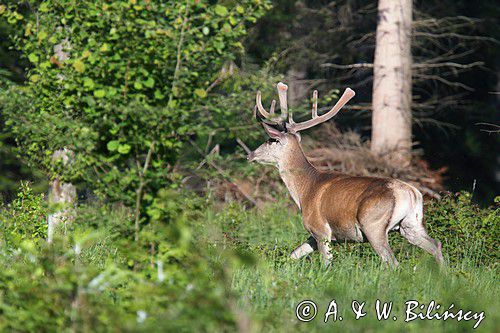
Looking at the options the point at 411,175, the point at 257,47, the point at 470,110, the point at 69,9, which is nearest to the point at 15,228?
the point at 69,9

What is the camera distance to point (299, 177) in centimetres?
977

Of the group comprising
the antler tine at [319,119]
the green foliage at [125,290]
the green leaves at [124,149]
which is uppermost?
the green leaves at [124,149]

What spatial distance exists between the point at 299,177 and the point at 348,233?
4.15ft

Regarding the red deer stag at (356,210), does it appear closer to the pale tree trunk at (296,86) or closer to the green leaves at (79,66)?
the green leaves at (79,66)

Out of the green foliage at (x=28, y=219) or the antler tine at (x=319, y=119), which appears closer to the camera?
the green foliage at (x=28, y=219)

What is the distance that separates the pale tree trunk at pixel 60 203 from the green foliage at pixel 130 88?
18 cm

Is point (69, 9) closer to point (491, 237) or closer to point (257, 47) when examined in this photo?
point (491, 237)

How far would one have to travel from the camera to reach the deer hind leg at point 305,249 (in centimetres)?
893

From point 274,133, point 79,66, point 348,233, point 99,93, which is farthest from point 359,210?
point 79,66

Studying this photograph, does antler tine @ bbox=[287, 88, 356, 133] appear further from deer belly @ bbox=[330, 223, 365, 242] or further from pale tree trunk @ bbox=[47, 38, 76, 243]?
pale tree trunk @ bbox=[47, 38, 76, 243]

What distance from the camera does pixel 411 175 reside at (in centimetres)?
1458

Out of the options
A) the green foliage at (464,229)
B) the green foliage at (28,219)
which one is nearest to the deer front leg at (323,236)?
the green foliage at (464,229)

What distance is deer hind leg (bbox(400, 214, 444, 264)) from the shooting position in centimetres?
848

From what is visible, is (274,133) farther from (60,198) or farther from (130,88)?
(130,88)
